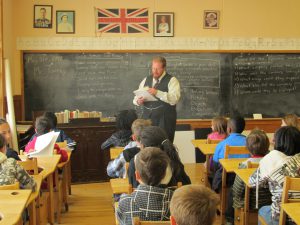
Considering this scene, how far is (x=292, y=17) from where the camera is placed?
23.6 feet

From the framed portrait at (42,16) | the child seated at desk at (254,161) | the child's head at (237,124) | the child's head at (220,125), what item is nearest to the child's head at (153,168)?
the child seated at desk at (254,161)

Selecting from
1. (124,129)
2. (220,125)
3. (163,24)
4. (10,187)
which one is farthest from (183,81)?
(10,187)

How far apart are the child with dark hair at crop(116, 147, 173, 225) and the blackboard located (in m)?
4.51

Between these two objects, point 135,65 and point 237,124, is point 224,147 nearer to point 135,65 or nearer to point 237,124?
point 237,124

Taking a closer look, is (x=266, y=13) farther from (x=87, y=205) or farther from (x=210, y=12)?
(x=87, y=205)

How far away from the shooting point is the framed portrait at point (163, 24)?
6898 millimetres

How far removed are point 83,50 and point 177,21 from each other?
1527 millimetres

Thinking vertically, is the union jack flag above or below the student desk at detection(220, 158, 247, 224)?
above

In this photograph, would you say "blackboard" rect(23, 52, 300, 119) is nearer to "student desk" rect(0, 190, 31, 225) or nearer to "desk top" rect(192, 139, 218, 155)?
"desk top" rect(192, 139, 218, 155)

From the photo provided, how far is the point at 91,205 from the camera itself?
5.07 metres

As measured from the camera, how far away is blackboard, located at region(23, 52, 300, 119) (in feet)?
22.2

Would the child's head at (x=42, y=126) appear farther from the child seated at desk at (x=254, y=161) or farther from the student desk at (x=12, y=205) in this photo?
the child seated at desk at (x=254, y=161)

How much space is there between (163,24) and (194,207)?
18.1 feet

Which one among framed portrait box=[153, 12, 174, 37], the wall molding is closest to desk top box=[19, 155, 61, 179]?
the wall molding
